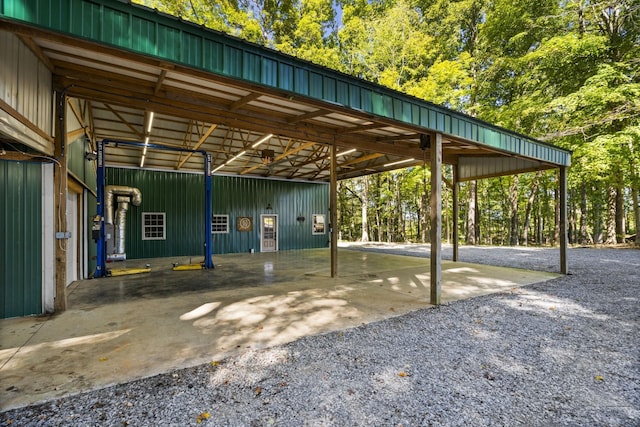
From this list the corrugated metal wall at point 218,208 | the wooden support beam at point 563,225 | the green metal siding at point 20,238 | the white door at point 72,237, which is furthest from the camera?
the corrugated metal wall at point 218,208

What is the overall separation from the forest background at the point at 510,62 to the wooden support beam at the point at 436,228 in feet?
32.0

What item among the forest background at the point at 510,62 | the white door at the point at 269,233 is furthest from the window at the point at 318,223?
the forest background at the point at 510,62

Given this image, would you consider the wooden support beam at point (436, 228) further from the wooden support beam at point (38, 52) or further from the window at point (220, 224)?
the window at point (220, 224)

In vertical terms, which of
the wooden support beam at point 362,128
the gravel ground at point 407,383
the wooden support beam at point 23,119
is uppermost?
the wooden support beam at point 362,128

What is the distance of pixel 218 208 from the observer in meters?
12.9

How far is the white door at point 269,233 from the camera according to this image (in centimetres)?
1405

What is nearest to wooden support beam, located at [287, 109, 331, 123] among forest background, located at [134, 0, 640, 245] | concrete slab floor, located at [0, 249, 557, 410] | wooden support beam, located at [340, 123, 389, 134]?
wooden support beam, located at [340, 123, 389, 134]

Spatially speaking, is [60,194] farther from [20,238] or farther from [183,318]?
[183,318]

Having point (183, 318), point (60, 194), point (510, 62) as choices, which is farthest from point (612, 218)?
point (60, 194)

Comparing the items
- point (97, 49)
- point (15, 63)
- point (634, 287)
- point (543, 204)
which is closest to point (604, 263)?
point (634, 287)

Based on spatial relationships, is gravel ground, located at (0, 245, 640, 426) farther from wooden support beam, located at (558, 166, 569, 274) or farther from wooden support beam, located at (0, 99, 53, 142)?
wooden support beam, located at (558, 166, 569, 274)

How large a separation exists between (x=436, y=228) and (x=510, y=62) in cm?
1476

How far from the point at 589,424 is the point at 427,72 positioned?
1960cm

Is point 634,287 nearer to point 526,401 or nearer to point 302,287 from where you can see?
point 526,401
